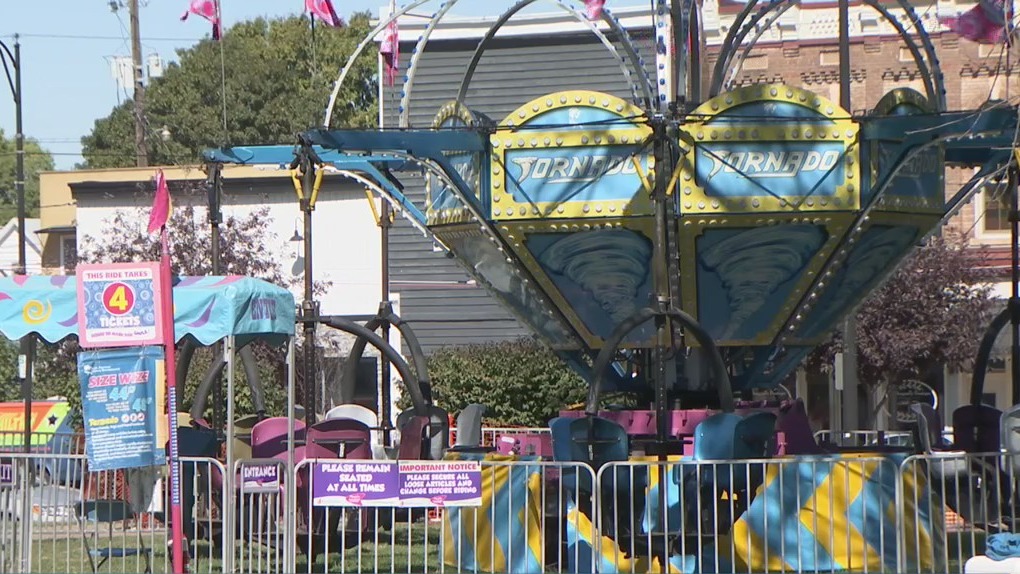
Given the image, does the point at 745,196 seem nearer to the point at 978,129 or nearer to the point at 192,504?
the point at 978,129

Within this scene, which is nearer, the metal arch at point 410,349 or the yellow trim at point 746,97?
the yellow trim at point 746,97

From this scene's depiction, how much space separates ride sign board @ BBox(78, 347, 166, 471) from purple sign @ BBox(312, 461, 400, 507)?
3.53 feet

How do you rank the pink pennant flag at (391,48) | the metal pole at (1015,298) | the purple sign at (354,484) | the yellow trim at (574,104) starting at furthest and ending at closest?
the pink pennant flag at (391,48) < the metal pole at (1015,298) < the yellow trim at (574,104) < the purple sign at (354,484)

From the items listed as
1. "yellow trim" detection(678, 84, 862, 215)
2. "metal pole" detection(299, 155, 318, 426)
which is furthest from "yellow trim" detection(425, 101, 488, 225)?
"yellow trim" detection(678, 84, 862, 215)

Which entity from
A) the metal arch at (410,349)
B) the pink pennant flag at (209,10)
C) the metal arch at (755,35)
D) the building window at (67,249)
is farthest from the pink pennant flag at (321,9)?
the building window at (67,249)

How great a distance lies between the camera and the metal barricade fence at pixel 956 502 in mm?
11023

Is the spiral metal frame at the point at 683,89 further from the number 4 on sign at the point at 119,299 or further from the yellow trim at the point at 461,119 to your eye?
the number 4 on sign at the point at 119,299

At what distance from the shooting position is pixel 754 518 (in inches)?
467

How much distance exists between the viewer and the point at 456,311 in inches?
1168

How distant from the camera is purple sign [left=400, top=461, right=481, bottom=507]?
10469 millimetres

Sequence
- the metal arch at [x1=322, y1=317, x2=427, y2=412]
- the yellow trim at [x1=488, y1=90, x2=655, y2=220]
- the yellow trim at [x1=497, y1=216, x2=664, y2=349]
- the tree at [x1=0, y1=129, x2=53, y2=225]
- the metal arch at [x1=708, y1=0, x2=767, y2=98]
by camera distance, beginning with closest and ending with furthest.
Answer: the yellow trim at [x1=488, y1=90, x2=655, y2=220] → the yellow trim at [x1=497, y1=216, x2=664, y2=349] → the metal arch at [x1=708, y1=0, x2=767, y2=98] → the metal arch at [x1=322, y1=317, x2=427, y2=412] → the tree at [x1=0, y1=129, x2=53, y2=225]

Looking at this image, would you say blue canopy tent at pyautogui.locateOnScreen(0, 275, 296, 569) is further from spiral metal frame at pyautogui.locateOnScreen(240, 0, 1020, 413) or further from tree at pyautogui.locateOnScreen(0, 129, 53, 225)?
tree at pyautogui.locateOnScreen(0, 129, 53, 225)

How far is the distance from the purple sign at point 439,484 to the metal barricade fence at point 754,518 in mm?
1159

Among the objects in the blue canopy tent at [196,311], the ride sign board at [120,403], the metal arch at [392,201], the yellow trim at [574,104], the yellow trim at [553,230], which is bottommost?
the ride sign board at [120,403]
